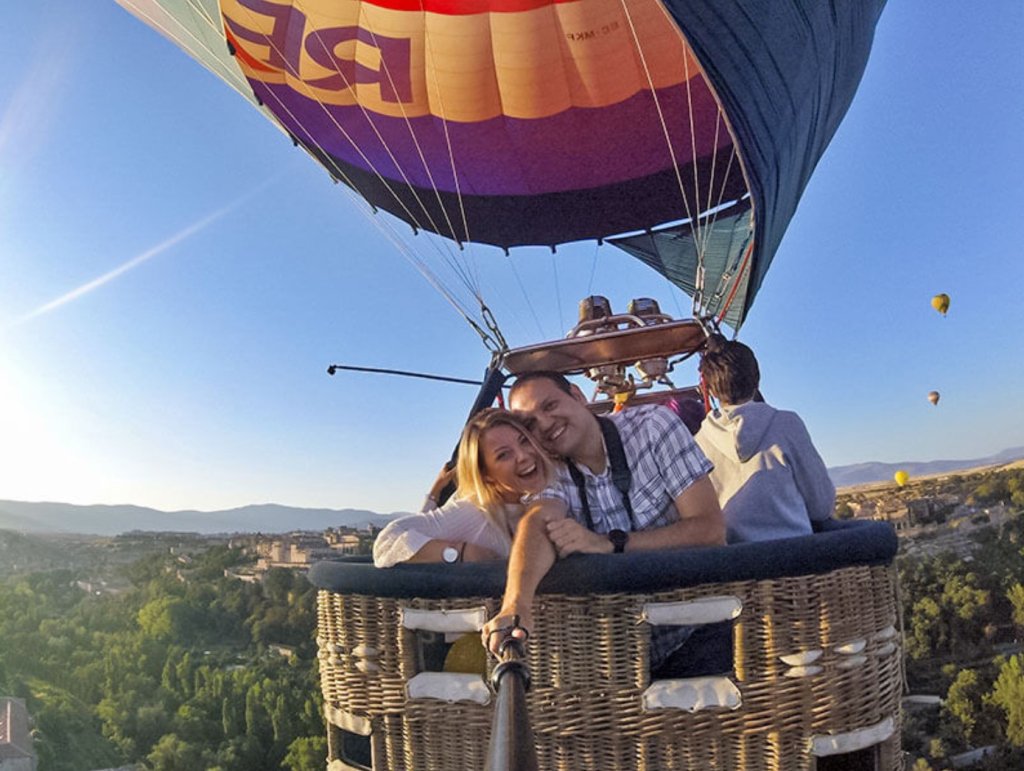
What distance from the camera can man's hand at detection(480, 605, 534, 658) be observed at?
0.90m

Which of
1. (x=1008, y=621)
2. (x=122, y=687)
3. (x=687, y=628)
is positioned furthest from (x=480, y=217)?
(x=1008, y=621)

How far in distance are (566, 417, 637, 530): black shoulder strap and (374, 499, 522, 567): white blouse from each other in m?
0.10

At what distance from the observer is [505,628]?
2.97ft

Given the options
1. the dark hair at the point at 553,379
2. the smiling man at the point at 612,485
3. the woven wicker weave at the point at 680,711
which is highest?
the dark hair at the point at 553,379

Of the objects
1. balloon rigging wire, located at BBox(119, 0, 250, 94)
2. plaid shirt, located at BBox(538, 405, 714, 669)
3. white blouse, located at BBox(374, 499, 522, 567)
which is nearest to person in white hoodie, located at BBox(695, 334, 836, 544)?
plaid shirt, located at BBox(538, 405, 714, 669)

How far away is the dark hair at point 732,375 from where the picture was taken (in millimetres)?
1513

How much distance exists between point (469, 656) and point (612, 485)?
33 cm

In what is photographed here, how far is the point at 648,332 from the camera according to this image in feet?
8.90

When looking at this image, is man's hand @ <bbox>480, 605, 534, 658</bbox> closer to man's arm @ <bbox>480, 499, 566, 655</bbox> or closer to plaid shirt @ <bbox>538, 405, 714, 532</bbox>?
man's arm @ <bbox>480, 499, 566, 655</bbox>

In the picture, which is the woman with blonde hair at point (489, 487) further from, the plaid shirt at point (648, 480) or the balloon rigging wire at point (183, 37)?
the balloon rigging wire at point (183, 37)

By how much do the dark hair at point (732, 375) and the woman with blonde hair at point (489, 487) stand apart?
18.8 inches

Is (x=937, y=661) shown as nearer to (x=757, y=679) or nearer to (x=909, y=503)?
(x=909, y=503)

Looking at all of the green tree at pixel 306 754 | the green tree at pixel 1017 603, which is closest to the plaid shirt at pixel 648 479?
the green tree at pixel 306 754

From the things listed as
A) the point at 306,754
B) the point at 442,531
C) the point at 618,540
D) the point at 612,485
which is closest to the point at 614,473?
the point at 612,485
